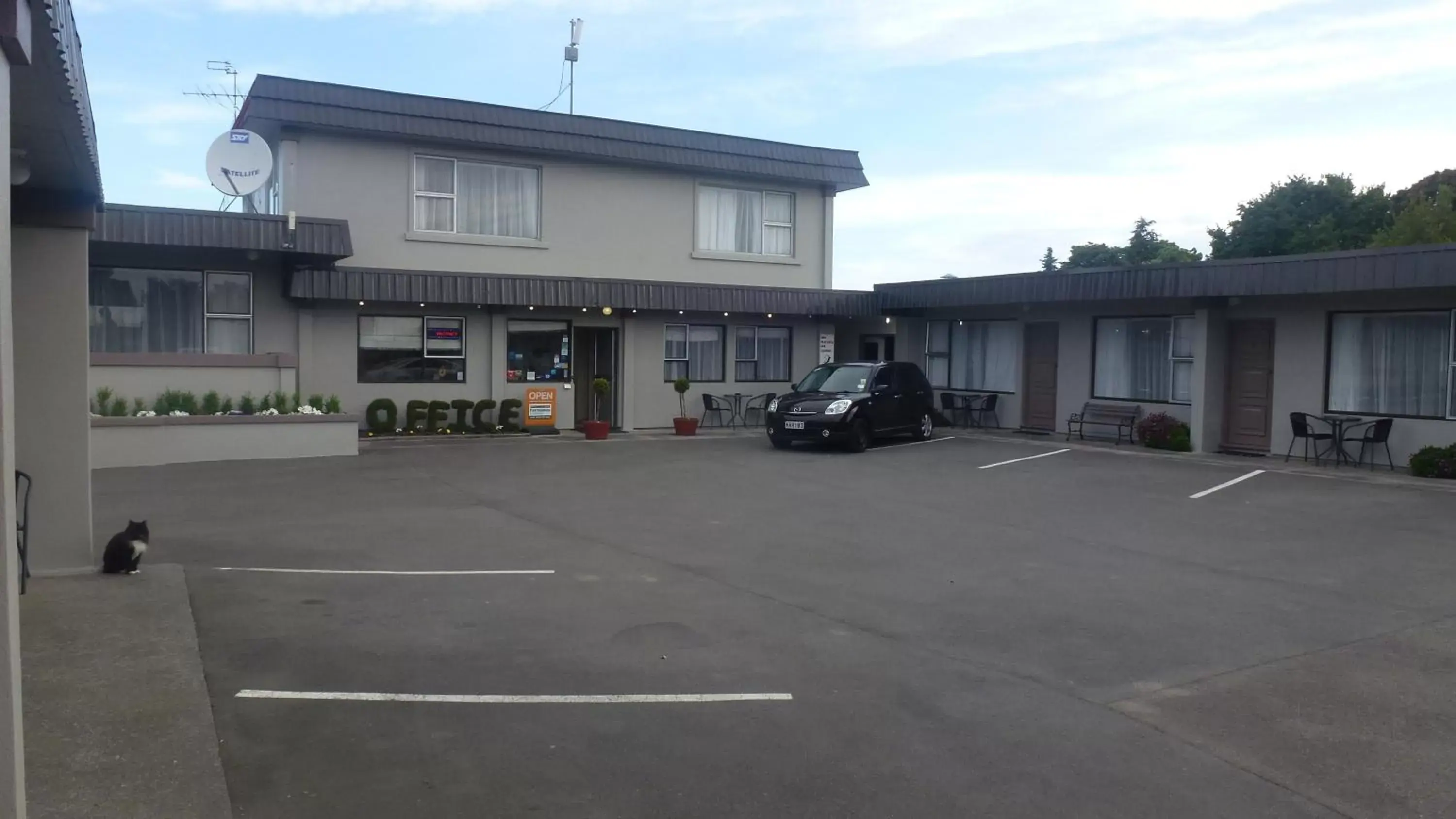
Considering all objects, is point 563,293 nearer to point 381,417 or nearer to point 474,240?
point 474,240

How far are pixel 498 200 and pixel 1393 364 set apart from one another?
54.7 ft

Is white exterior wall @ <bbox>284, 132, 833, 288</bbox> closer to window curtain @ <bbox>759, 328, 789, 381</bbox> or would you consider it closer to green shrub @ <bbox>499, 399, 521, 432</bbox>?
window curtain @ <bbox>759, 328, 789, 381</bbox>

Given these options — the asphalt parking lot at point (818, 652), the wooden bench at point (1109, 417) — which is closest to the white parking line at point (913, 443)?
the wooden bench at point (1109, 417)

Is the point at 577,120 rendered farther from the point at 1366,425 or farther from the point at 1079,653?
the point at 1079,653

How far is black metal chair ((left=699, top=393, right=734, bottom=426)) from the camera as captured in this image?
2538 cm

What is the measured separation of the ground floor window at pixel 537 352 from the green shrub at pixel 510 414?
0.55 metres

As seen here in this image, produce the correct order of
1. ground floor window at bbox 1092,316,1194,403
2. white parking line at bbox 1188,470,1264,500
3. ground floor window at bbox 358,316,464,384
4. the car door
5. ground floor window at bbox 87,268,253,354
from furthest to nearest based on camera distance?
ground floor window at bbox 358,316,464,384, ground floor window at bbox 1092,316,1194,403, the car door, ground floor window at bbox 87,268,253,354, white parking line at bbox 1188,470,1264,500

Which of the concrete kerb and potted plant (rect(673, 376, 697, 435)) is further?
potted plant (rect(673, 376, 697, 435))

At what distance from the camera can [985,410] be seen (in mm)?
24859

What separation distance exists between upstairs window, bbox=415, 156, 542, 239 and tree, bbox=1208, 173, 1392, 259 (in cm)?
3368

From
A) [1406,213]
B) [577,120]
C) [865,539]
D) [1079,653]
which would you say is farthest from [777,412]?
[1406,213]

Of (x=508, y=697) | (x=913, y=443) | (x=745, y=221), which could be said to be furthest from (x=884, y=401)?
(x=508, y=697)

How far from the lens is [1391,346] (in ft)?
59.1

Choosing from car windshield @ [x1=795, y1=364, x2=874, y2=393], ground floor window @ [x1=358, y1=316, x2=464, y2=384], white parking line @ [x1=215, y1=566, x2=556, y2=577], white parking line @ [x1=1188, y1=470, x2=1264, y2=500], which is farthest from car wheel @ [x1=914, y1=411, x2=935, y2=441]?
white parking line @ [x1=215, y1=566, x2=556, y2=577]
